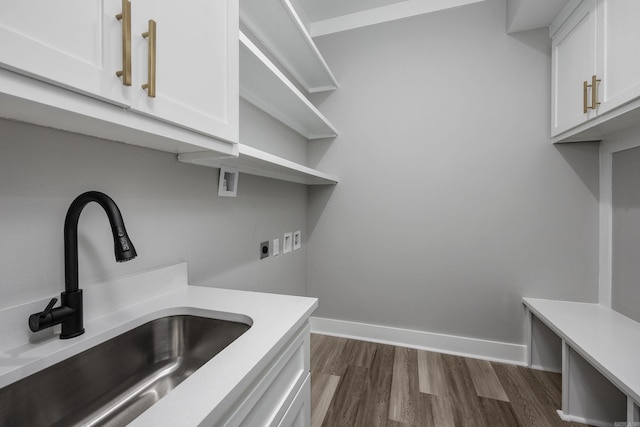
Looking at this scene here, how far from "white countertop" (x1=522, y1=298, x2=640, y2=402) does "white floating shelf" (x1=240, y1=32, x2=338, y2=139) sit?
75.3 inches

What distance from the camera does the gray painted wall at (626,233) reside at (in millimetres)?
1541

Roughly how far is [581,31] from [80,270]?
2.60 metres

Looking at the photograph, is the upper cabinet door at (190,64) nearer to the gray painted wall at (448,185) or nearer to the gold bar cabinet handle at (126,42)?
the gold bar cabinet handle at (126,42)

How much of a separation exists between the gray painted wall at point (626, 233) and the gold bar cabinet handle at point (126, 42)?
2.30 meters

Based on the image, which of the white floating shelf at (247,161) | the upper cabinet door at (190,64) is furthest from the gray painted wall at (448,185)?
the upper cabinet door at (190,64)

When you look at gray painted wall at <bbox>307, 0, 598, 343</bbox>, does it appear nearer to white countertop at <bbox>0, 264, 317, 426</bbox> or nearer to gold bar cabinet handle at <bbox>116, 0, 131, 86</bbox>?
white countertop at <bbox>0, 264, 317, 426</bbox>

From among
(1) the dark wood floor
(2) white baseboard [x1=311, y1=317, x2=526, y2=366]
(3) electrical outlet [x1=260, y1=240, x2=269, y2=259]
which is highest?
(3) electrical outlet [x1=260, y1=240, x2=269, y2=259]

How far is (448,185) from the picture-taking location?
2.15 meters

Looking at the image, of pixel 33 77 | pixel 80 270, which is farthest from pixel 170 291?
pixel 33 77

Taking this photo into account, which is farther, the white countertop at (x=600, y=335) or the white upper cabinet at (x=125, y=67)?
the white countertop at (x=600, y=335)

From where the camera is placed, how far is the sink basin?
612mm

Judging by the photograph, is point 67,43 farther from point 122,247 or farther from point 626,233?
point 626,233

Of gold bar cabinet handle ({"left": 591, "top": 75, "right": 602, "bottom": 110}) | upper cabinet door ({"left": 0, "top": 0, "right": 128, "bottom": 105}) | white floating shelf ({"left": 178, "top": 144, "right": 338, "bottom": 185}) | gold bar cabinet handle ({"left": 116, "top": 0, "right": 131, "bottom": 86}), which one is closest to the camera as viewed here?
upper cabinet door ({"left": 0, "top": 0, "right": 128, "bottom": 105})

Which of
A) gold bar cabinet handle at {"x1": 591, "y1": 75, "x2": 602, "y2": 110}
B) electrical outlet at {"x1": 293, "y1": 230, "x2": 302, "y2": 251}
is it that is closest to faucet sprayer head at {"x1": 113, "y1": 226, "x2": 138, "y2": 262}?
electrical outlet at {"x1": 293, "y1": 230, "x2": 302, "y2": 251}
